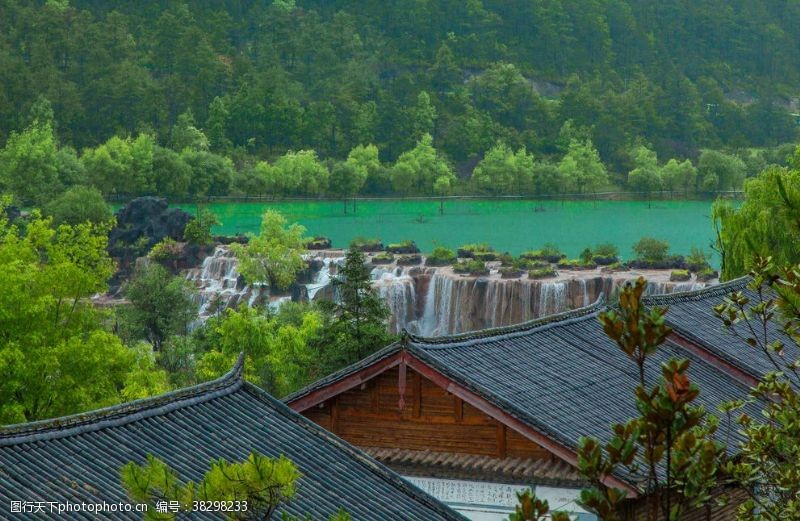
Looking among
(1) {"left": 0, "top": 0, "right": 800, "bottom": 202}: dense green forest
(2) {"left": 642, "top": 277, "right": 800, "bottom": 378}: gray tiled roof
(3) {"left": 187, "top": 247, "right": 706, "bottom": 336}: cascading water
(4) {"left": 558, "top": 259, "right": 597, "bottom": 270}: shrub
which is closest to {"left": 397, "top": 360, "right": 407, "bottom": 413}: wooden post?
(2) {"left": 642, "top": 277, "right": 800, "bottom": 378}: gray tiled roof

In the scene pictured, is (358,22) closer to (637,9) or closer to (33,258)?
(637,9)

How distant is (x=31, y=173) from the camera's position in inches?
3027

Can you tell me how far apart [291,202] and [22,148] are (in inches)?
688

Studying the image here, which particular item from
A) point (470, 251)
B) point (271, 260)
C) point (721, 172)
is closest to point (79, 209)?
point (271, 260)

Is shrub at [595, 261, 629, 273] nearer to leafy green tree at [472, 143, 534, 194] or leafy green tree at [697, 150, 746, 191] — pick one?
leafy green tree at [472, 143, 534, 194]

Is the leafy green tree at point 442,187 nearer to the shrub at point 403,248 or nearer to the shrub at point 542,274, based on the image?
the shrub at point 403,248

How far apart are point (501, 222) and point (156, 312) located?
4376 centimetres

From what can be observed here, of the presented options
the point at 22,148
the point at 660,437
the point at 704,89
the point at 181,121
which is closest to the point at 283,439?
the point at 660,437

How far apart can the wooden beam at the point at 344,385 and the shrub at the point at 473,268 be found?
106ft

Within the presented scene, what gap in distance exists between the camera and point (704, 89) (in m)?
125

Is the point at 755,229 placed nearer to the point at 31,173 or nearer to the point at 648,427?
the point at 648,427

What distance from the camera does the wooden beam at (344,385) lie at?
14305 mm

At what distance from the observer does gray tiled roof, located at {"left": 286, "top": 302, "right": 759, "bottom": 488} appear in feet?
45.0

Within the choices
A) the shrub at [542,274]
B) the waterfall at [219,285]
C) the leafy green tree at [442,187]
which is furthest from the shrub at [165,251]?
the leafy green tree at [442,187]
